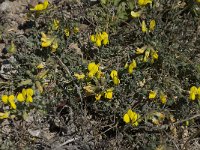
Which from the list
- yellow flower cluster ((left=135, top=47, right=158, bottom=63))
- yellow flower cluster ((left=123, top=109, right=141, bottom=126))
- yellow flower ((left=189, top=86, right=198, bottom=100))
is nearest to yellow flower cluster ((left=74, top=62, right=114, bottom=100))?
yellow flower cluster ((left=123, top=109, right=141, bottom=126))

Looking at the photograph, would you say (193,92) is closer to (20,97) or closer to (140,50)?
(140,50)

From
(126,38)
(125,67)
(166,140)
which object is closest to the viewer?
(166,140)

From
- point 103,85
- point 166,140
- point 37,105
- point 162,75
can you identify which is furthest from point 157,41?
point 37,105

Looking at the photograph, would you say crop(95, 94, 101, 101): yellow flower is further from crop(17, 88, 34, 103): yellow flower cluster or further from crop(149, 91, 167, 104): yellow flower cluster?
crop(17, 88, 34, 103): yellow flower cluster

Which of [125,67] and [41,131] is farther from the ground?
[125,67]

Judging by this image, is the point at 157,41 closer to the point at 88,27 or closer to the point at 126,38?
the point at 126,38

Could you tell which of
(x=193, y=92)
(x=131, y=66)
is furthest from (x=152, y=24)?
(x=193, y=92)
